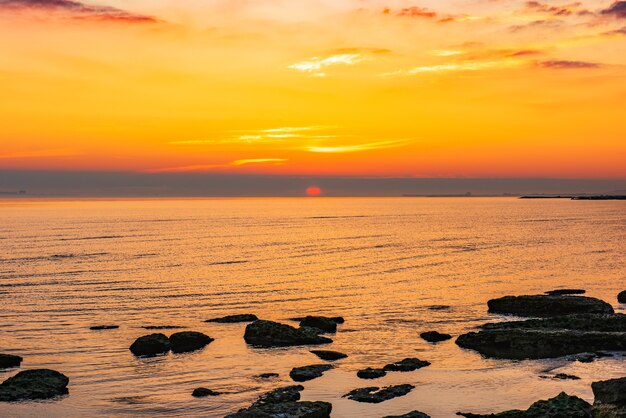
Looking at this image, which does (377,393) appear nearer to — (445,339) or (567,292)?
(445,339)

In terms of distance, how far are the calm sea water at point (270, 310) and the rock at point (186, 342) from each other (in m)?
1.29

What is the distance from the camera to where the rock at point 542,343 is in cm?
3491

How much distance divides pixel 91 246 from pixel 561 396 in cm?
10121

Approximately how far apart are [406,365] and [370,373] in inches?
95.7

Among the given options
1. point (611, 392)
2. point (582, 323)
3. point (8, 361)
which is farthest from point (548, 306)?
point (8, 361)

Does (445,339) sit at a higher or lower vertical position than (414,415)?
lower

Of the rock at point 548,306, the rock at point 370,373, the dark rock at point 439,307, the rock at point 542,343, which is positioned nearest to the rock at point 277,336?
the rock at point 370,373

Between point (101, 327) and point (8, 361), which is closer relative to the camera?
point (8, 361)

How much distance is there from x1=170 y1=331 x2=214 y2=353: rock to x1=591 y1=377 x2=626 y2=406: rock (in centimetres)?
2236

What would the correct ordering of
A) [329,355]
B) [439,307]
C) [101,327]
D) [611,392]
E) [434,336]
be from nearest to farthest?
[611,392] < [329,355] < [434,336] < [101,327] < [439,307]

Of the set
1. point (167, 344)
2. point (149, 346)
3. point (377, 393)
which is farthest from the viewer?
point (167, 344)

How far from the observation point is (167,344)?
36.4 m

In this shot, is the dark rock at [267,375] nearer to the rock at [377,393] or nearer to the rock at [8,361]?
the rock at [377,393]

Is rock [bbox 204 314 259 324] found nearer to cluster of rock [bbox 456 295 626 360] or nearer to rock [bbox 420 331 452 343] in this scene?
rock [bbox 420 331 452 343]
